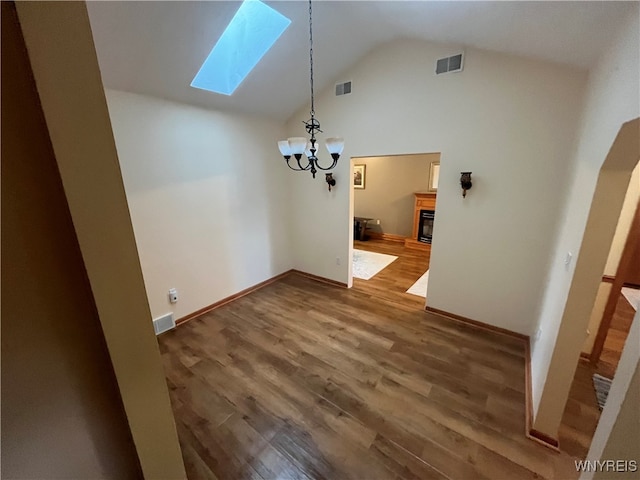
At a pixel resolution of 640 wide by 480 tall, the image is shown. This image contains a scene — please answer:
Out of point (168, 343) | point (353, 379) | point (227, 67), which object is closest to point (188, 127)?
point (227, 67)

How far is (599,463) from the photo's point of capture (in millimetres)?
892

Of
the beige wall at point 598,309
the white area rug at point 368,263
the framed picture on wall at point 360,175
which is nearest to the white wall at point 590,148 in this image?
the beige wall at point 598,309

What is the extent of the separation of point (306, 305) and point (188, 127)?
104 inches

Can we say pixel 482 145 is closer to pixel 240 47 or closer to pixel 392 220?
pixel 240 47

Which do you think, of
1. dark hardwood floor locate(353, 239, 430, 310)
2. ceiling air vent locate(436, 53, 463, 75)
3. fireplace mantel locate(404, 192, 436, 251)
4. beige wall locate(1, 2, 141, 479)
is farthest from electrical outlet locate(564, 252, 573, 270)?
fireplace mantel locate(404, 192, 436, 251)

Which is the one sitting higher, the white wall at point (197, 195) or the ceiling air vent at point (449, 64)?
the ceiling air vent at point (449, 64)

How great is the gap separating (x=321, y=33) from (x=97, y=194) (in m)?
2.83

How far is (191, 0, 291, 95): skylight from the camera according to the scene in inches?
96.3

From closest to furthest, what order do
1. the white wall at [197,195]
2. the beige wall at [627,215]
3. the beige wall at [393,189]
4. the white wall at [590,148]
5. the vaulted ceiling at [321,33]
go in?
the white wall at [590,148] < the vaulted ceiling at [321,33] < the beige wall at [627,215] < the white wall at [197,195] < the beige wall at [393,189]

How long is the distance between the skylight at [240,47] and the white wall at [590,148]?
239 centimetres

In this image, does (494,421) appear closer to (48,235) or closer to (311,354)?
(311,354)

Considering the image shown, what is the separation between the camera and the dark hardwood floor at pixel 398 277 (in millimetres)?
3693

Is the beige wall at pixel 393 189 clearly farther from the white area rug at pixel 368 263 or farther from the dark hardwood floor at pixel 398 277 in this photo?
the white area rug at pixel 368 263

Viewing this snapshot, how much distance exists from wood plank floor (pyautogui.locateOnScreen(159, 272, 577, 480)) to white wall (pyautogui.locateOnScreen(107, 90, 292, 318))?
2.10 feet
